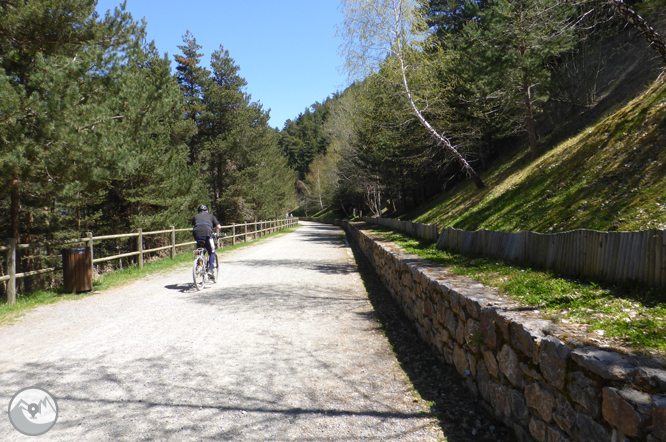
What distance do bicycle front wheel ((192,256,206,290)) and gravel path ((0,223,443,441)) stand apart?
0.92 m

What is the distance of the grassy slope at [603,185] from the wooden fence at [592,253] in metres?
1.37

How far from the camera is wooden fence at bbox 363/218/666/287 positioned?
2770mm

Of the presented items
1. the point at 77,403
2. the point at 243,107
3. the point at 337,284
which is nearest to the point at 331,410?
the point at 77,403

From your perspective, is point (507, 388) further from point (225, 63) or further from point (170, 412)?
point (225, 63)

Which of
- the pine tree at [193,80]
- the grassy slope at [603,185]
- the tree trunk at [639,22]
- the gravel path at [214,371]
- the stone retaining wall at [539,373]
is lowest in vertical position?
the gravel path at [214,371]

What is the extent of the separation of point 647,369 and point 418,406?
6.35 feet

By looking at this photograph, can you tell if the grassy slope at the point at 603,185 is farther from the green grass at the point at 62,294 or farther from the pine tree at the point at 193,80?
the pine tree at the point at 193,80

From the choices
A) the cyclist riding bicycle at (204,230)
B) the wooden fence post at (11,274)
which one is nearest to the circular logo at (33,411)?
the wooden fence post at (11,274)

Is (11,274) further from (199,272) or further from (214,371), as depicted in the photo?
(214,371)

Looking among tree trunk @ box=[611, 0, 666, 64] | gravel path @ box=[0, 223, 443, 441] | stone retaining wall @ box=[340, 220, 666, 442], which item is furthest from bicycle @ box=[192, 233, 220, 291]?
tree trunk @ box=[611, 0, 666, 64]

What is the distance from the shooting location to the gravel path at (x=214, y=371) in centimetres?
289

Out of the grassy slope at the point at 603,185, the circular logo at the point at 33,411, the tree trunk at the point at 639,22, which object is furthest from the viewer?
the tree trunk at the point at 639,22

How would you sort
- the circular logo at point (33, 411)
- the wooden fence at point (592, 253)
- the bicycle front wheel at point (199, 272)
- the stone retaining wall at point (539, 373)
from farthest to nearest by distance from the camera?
the bicycle front wheel at point (199, 272) < the circular logo at point (33, 411) < the wooden fence at point (592, 253) < the stone retaining wall at point (539, 373)

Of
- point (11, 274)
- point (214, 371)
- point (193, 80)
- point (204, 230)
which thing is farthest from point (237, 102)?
point (214, 371)
